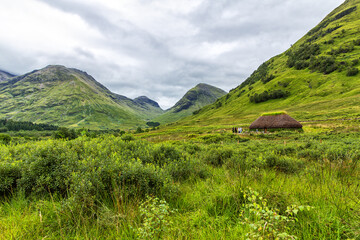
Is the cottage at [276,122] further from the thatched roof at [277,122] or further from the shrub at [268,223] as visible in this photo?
the shrub at [268,223]

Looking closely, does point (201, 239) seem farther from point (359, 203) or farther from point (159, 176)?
point (359, 203)

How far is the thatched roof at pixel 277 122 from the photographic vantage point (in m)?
42.8

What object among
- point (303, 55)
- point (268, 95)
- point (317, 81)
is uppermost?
point (303, 55)

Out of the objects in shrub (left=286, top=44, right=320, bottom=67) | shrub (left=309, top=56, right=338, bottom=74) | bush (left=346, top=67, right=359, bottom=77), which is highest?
shrub (left=286, top=44, right=320, bottom=67)

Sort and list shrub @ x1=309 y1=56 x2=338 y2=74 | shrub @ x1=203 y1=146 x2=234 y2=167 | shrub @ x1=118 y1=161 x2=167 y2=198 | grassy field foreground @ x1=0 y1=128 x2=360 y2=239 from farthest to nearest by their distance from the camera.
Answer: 1. shrub @ x1=309 y1=56 x2=338 y2=74
2. shrub @ x1=203 y1=146 x2=234 y2=167
3. shrub @ x1=118 y1=161 x2=167 y2=198
4. grassy field foreground @ x1=0 y1=128 x2=360 y2=239

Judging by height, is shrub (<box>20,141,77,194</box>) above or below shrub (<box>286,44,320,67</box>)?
below

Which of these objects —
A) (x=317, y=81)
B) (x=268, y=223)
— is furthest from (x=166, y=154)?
(x=317, y=81)

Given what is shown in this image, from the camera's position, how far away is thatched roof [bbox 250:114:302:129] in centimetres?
4281

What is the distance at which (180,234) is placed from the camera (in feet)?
9.37

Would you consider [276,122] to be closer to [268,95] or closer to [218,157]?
[218,157]

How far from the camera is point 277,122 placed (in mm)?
45500

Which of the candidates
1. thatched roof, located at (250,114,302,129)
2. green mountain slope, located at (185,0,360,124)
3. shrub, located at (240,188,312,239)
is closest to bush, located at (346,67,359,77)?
green mountain slope, located at (185,0,360,124)

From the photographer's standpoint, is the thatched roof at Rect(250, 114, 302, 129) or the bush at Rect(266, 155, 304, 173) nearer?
the bush at Rect(266, 155, 304, 173)

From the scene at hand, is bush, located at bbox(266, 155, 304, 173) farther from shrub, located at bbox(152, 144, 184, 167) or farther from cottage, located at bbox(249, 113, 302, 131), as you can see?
cottage, located at bbox(249, 113, 302, 131)
